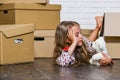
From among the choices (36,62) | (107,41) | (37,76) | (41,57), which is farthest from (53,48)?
(37,76)

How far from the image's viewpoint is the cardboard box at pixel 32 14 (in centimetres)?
213

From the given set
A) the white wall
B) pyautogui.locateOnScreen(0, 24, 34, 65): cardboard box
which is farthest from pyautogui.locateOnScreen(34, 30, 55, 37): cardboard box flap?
the white wall

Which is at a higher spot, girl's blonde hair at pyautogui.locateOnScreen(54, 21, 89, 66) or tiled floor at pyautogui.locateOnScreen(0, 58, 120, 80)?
girl's blonde hair at pyautogui.locateOnScreen(54, 21, 89, 66)

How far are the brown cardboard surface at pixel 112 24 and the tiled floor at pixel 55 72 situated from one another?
24 cm

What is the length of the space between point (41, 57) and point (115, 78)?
88 centimetres

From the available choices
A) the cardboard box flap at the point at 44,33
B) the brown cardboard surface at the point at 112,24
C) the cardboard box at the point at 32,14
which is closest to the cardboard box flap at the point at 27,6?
the cardboard box at the point at 32,14

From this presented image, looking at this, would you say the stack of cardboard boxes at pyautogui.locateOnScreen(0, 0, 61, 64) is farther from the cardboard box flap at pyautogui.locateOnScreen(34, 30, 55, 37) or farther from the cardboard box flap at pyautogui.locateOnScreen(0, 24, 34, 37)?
the cardboard box flap at pyautogui.locateOnScreen(0, 24, 34, 37)

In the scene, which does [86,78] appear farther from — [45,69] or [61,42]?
[61,42]

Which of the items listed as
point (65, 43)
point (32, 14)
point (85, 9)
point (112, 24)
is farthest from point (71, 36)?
point (85, 9)

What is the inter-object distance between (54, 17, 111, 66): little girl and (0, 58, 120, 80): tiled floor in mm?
76

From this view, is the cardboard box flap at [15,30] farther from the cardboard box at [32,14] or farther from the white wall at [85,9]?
the white wall at [85,9]

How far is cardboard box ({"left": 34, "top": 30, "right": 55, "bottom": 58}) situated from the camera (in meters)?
2.19

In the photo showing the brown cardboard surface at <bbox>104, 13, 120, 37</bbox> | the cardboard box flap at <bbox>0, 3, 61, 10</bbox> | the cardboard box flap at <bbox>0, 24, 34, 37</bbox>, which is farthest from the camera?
the cardboard box flap at <bbox>0, 3, 61, 10</bbox>

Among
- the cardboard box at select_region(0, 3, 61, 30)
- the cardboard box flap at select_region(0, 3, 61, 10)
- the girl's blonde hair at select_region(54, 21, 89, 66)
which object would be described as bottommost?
the girl's blonde hair at select_region(54, 21, 89, 66)
